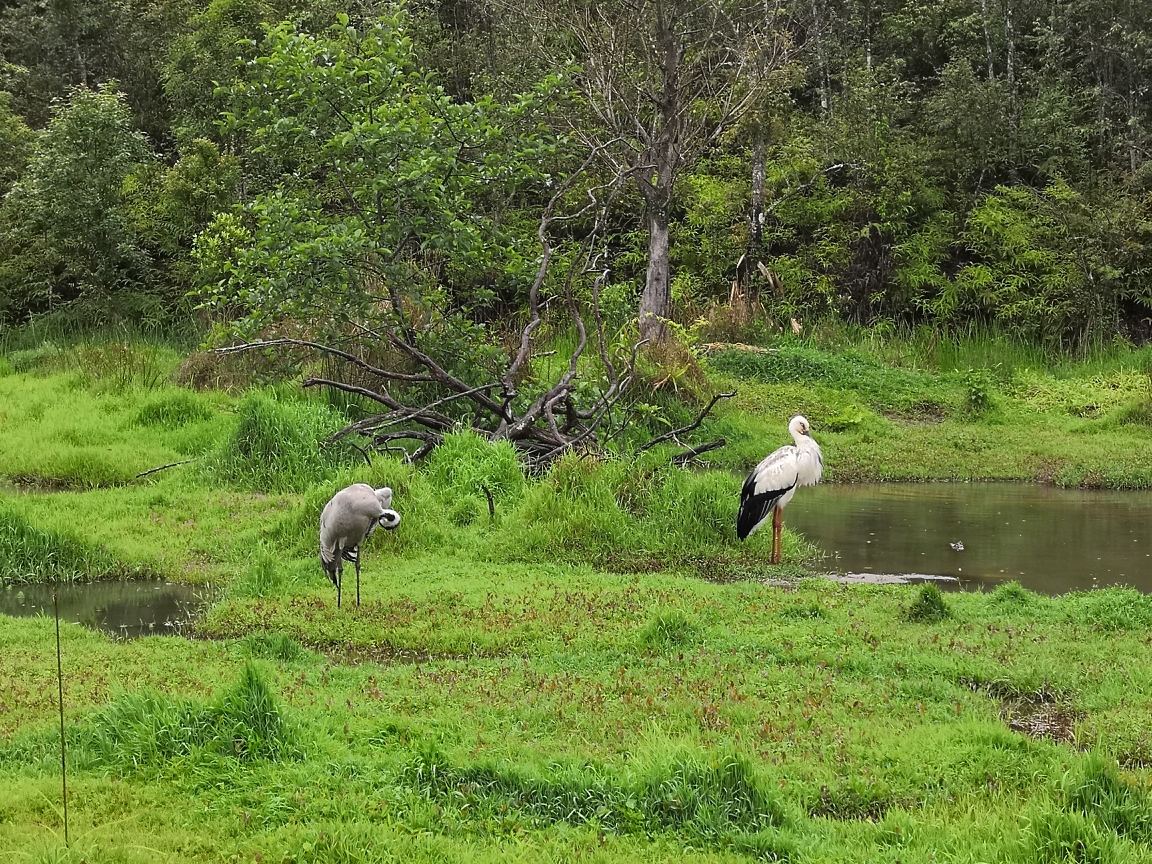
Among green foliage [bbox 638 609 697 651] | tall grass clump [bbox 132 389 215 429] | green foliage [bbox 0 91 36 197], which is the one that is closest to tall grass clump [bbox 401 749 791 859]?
green foliage [bbox 638 609 697 651]

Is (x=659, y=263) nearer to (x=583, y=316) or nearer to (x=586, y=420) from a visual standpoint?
(x=583, y=316)

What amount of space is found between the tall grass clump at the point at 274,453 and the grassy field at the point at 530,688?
30 mm

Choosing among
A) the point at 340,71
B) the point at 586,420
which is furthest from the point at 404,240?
the point at 586,420

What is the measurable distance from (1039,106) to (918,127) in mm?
2369

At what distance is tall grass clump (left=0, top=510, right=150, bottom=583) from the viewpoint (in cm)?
904

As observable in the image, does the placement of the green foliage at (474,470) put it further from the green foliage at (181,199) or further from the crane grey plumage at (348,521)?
the green foliage at (181,199)

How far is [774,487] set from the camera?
9477 millimetres

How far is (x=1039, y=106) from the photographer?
23438 millimetres

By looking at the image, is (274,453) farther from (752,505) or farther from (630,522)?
(752,505)

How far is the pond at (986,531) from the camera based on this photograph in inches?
372

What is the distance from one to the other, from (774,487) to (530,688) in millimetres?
3911

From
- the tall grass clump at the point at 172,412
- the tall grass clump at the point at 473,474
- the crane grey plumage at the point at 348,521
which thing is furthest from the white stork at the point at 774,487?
the tall grass clump at the point at 172,412

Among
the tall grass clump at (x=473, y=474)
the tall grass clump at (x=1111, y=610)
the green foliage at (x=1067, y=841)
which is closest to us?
the green foliage at (x=1067, y=841)

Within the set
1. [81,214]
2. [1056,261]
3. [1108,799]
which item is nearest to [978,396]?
[1056,261]
